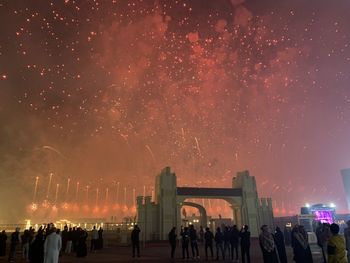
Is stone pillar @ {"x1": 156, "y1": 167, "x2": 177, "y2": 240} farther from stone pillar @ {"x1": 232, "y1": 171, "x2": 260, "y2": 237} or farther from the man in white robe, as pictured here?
the man in white robe

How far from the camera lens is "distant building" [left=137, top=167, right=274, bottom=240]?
38.0m

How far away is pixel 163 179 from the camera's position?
40.1 meters

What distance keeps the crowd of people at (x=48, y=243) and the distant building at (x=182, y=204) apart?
39.8 feet

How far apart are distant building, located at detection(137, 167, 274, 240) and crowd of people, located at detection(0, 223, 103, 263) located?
12.1 meters

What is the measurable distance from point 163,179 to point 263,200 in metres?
14.6

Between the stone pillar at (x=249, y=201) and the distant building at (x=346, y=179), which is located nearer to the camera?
the stone pillar at (x=249, y=201)

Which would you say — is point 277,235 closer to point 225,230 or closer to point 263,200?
point 225,230

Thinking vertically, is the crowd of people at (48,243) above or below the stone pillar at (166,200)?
below

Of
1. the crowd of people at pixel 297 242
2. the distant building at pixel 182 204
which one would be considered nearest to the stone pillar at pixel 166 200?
the distant building at pixel 182 204

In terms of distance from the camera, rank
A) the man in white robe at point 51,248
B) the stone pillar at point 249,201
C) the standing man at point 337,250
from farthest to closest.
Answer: the stone pillar at point 249,201 < the man in white robe at point 51,248 < the standing man at point 337,250

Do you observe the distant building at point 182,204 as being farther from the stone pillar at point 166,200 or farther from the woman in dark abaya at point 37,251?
the woman in dark abaya at point 37,251

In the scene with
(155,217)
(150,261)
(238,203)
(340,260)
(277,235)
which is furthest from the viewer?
(238,203)

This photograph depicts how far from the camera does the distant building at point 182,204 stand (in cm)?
3797

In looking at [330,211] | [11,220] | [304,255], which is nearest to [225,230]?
[304,255]
